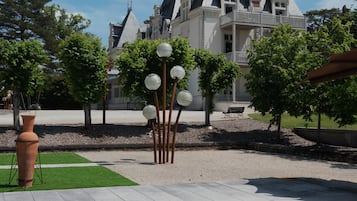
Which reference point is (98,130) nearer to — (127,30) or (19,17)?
(19,17)

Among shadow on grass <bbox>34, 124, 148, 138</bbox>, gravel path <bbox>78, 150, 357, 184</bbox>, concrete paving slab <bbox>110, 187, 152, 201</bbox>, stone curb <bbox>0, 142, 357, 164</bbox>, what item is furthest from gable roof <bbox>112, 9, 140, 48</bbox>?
concrete paving slab <bbox>110, 187, 152, 201</bbox>

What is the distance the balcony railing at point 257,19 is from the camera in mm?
37931

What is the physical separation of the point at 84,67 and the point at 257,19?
23820 mm

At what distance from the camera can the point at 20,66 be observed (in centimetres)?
1739

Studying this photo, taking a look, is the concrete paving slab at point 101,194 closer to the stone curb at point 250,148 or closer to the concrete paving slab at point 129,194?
the concrete paving slab at point 129,194

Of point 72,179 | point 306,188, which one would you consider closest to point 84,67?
point 72,179

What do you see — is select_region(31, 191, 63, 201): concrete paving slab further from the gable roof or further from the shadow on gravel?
the gable roof

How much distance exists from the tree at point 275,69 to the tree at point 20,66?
352 inches

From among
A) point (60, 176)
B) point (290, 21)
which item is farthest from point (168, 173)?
point (290, 21)

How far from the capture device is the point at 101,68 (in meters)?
19.1

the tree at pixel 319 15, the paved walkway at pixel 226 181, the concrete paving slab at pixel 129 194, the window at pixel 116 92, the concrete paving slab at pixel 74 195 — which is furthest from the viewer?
the tree at pixel 319 15

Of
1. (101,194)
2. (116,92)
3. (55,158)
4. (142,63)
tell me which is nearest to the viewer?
(101,194)

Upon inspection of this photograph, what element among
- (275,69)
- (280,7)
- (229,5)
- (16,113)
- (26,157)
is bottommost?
(26,157)

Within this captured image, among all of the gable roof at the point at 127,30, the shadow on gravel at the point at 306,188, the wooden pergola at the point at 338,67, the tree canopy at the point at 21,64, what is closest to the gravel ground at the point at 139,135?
the tree canopy at the point at 21,64
